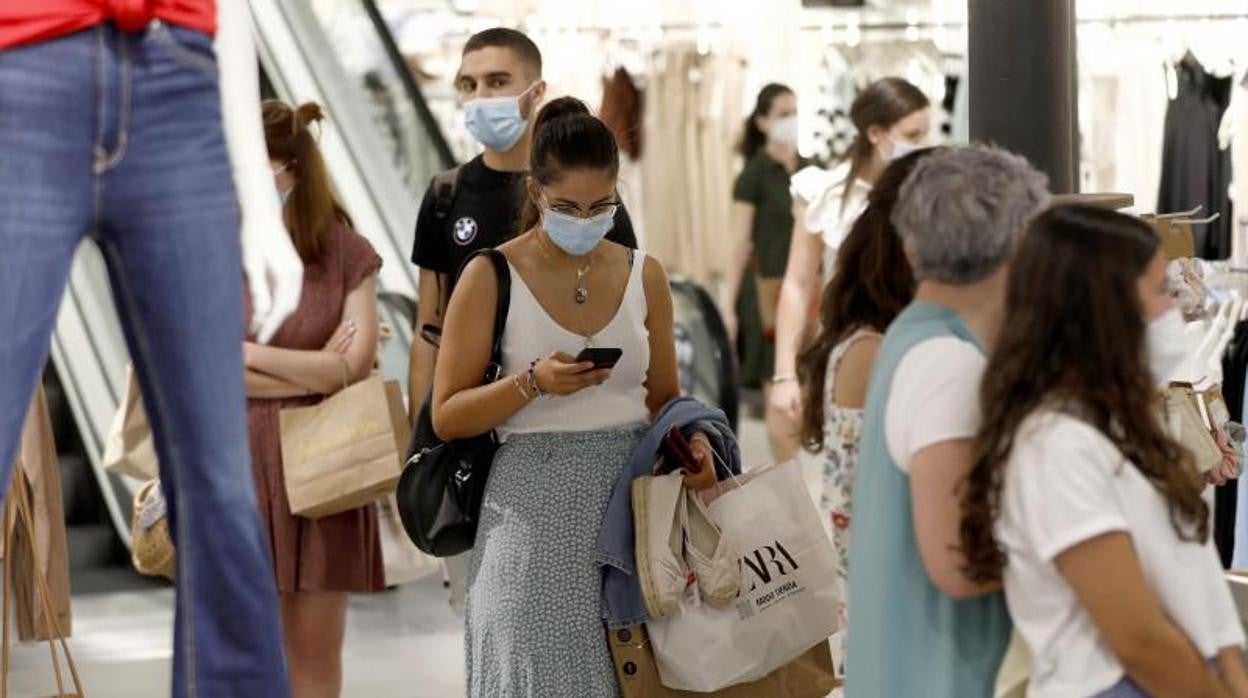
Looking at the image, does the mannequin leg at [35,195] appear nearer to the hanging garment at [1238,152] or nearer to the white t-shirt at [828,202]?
the white t-shirt at [828,202]

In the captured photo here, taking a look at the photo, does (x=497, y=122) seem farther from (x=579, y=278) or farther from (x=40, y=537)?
(x=40, y=537)

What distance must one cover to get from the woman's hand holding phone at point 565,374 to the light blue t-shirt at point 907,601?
99cm

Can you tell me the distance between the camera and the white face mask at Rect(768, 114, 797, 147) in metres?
12.5

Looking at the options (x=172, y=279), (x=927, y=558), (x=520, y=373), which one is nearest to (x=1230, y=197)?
(x=520, y=373)

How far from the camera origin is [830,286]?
4.11 meters

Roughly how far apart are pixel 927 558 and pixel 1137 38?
8.99 metres

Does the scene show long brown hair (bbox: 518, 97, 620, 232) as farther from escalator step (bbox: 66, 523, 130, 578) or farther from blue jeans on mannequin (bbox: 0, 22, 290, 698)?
escalator step (bbox: 66, 523, 130, 578)

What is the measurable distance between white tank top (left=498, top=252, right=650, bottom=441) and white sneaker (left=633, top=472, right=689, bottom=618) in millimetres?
203

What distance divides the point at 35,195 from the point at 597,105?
11880 millimetres

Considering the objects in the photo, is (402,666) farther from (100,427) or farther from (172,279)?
(172,279)

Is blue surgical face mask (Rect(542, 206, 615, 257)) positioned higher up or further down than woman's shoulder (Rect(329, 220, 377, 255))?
higher up

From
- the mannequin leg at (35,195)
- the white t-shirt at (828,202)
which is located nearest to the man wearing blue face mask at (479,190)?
the white t-shirt at (828,202)

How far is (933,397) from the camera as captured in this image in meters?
3.16

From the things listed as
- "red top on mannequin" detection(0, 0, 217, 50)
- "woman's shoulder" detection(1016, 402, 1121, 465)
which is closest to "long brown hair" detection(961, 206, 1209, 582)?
"woman's shoulder" detection(1016, 402, 1121, 465)
